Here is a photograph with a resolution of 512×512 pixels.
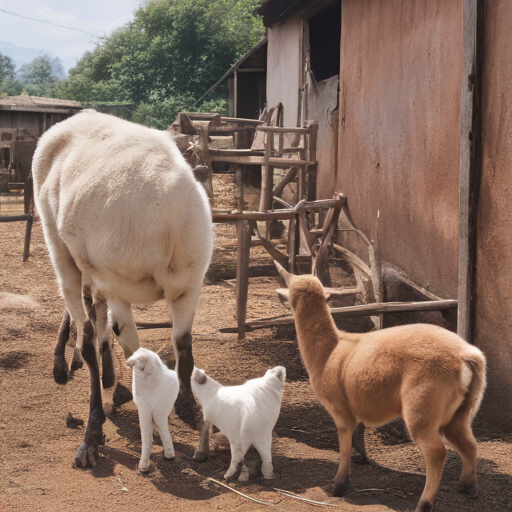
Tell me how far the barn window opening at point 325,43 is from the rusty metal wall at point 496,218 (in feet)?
28.3

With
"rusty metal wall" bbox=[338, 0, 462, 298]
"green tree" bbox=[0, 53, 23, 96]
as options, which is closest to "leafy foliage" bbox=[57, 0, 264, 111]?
"green tree" bbox=[0, 53, 23, 96]

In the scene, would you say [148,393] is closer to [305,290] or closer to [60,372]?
[305,290]

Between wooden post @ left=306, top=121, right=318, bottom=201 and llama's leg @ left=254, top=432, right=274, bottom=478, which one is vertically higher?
wooden post @ left=306, top=121, right=318, bottom=201

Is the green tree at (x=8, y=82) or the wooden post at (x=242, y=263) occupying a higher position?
the green tree at (x=8, y=82)

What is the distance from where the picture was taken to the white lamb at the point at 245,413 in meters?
3.36

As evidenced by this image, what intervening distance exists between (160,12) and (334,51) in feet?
76.1

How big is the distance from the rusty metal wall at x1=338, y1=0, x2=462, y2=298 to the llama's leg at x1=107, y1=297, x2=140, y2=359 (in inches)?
98.5

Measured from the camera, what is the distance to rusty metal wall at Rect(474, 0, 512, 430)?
4.08 m

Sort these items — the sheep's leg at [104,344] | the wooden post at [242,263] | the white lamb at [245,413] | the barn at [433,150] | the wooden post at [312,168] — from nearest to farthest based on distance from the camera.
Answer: the white lamb at [245,413], the barn at [433,150], the sheep's leg at [104,344], the wooden post at [242,263], the wooden post at [312,168]

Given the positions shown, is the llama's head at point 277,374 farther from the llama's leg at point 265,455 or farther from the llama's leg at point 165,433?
the llama's leg at point 165,433

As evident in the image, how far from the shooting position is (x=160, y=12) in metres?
33.8

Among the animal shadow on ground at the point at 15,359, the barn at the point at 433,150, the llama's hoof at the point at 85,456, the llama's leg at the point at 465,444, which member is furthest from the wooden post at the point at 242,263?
the llama's leg at the point at 465,444

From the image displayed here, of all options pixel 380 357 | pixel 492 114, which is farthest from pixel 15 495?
pixel 492 114

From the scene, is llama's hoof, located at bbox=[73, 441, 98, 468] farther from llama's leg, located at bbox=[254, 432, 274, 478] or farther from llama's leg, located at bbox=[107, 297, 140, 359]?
llama's leg, located at bbox=[254, 432, 274, 478]
